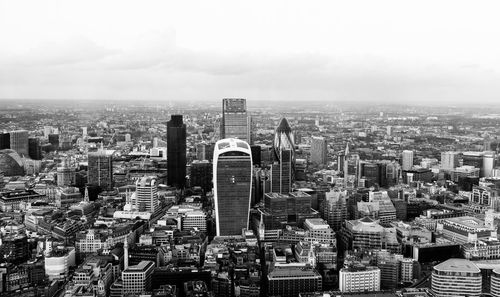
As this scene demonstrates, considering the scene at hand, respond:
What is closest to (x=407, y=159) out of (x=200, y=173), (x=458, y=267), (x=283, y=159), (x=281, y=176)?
(x=283, y=159)

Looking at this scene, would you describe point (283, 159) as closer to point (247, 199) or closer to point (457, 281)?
point (247, 199)

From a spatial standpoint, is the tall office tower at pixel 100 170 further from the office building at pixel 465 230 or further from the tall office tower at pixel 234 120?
the office building at pixel 465 230

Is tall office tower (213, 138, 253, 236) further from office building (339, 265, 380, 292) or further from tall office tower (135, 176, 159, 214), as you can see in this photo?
office building (339, 265, 380, 292)

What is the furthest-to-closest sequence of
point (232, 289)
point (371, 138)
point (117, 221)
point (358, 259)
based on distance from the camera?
point (371, 138), point (117, 221), point (358, 259), point (232, 289)

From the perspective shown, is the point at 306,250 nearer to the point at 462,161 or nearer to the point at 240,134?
the point at 240,134

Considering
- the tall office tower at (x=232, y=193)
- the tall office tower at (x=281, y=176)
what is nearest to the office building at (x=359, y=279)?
the tall office tower at (x=232, y=193)

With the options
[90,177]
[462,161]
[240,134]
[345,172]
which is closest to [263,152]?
[240,134]

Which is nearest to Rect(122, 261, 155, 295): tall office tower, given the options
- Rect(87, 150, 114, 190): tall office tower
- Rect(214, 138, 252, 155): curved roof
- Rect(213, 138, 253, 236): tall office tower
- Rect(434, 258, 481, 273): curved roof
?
Rect(213, 138, 253, 236): tall office tower
